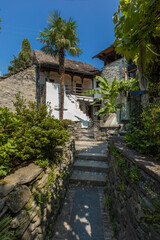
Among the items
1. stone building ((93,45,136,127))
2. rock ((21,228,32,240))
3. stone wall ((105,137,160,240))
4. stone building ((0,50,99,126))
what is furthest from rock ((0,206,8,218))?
stone building ((0,50,99,126))

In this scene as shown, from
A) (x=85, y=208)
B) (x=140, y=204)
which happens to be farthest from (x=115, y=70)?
(x=140, y=204)

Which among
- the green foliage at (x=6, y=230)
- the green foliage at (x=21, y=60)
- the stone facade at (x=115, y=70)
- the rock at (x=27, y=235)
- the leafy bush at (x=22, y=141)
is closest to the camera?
the green foliage at (x=6, y=230)

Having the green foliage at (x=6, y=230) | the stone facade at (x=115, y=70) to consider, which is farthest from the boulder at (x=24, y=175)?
the stone facade at (x=115, y=70)

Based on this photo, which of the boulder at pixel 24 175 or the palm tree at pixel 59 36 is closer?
the boulder at pixel 24 175

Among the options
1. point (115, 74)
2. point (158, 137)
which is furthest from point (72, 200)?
point (115, 74)

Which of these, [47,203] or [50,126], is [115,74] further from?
[47,203]

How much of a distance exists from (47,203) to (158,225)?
2051 millimetres

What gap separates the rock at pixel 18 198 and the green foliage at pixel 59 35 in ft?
41.0

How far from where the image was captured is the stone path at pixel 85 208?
255 cm

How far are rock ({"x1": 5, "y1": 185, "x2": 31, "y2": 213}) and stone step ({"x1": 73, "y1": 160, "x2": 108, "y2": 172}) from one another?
130 inches

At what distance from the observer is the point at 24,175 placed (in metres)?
1.81

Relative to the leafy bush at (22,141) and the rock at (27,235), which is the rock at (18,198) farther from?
the rock at (27,235)

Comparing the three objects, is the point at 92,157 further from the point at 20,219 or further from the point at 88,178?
the point at 20,219

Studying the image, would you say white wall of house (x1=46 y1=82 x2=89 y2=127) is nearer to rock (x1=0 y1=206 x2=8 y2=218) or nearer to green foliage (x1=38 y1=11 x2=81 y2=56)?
green foliage (x1=38 y1=11 x2=81 y2=56)
